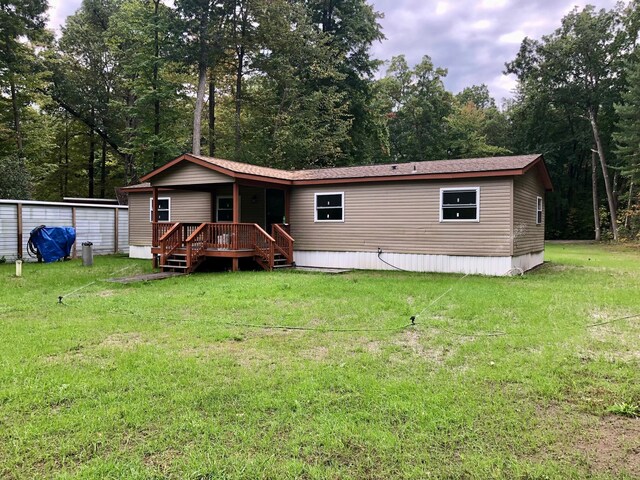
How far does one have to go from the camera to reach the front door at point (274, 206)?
47.4 feet

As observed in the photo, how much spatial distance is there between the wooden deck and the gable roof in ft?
5.12

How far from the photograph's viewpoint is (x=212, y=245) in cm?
1187

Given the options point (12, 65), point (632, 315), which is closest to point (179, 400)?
point (632, 315)

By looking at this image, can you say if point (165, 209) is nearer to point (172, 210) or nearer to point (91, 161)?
point (172, 210)

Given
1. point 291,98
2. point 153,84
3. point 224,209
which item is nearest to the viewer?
point 224,209

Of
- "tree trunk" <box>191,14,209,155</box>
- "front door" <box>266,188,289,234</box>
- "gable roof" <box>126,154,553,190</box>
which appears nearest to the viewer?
"gable roof" <box>126,154,553,190</box>

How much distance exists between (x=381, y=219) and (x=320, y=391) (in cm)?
915

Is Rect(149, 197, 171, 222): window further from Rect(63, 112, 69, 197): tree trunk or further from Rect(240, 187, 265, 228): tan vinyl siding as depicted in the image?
Rect(63, 112, 69, 197): tree trunk

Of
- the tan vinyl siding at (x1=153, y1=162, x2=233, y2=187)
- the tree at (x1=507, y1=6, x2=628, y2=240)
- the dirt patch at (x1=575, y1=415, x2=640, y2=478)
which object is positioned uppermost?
the tree at (x1=507, y1=6, x2=628, y2=240)

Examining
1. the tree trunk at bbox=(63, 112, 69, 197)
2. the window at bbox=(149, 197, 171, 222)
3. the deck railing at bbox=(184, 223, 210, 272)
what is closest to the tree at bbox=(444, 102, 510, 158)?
the window at bbox=(149, 197, 171, 222)

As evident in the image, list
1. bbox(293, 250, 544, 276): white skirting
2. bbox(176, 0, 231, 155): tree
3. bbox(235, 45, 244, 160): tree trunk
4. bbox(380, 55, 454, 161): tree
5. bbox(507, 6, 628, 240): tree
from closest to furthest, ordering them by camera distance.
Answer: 1. bbox(293, 250, 544, 276): white skirting
2. bbox(176, 0, 231, 155): tree
3. bbox(235, 45, 244, 160): tree trunk
4. bbox(507, 6, 628, 240): tree
5. bbox(380, 55, 454, 161): tree

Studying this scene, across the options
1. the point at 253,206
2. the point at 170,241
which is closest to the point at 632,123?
the point at 253,206

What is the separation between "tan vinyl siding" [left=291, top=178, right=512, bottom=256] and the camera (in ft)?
35.4

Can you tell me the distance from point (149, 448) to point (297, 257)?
1089 cm
